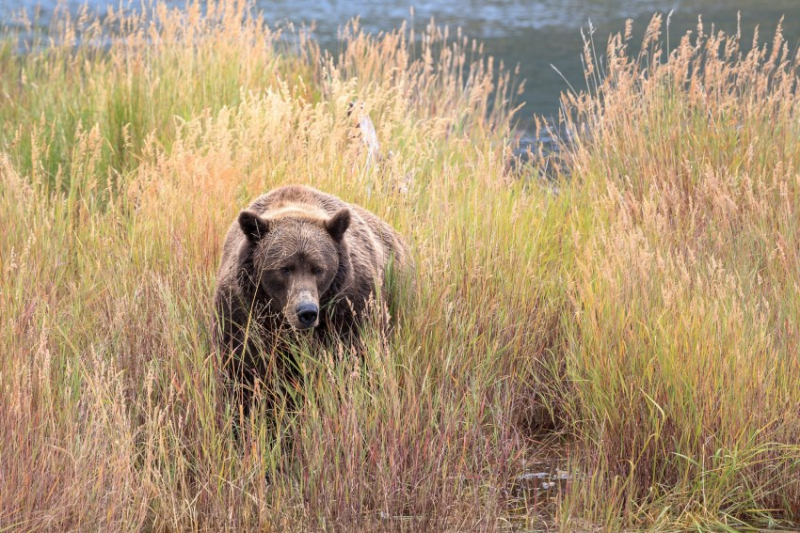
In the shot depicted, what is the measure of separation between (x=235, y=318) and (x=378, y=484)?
1172 millimetres

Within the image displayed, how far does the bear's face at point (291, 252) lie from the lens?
425cm

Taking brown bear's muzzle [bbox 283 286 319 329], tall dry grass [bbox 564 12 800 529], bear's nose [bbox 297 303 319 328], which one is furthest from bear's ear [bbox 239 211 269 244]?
tall dry grass [bbox 564 12 800 529]

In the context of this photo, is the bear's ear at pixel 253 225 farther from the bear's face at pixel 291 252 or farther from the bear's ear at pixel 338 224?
the bear's ear at pixel 338 224

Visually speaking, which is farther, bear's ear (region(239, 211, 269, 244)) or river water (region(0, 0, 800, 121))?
river water (region(0, 0, 800, 121))

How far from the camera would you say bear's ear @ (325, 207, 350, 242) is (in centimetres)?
435

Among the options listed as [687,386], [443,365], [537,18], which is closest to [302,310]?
[443,365]

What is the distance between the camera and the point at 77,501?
3.38 m

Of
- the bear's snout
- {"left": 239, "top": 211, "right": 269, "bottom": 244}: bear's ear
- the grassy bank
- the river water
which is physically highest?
{"left": 239, "top": 211, "right": 269, "bottom": 244}: bear's ear

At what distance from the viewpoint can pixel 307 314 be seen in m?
3.95

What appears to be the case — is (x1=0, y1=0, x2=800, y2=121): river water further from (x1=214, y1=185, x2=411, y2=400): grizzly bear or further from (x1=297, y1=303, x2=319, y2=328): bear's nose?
(x1=297, y1=303, x2=319, y2=328): bear's nose

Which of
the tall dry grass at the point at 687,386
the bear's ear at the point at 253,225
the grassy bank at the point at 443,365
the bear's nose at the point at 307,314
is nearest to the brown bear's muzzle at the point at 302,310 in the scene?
the bear's nose at the point at 307,314

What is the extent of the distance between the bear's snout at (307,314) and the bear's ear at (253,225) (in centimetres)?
52

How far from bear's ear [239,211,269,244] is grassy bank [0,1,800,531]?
0.46 metres

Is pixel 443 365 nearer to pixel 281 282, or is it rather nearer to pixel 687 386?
pixel 281 282
